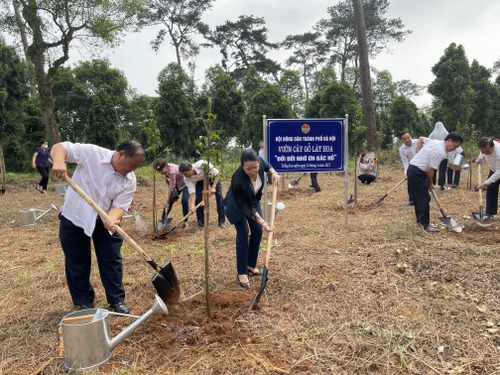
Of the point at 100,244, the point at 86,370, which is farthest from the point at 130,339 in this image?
the point at 100,244

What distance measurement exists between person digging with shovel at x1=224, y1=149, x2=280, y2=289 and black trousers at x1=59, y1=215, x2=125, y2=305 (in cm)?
117

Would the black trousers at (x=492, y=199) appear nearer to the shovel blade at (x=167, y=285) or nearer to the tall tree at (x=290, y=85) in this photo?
the shovel blade at (x=167, y=285)

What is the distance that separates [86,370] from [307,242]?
382 cm

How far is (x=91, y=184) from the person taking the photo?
338cm

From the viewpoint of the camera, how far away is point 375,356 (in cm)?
276

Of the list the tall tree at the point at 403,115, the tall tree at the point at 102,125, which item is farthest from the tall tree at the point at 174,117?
the tall tree at the point at 403,115

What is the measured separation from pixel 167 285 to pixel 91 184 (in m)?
1.10

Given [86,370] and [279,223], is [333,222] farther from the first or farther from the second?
[86,370]

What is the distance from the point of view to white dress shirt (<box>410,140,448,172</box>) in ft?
18.8

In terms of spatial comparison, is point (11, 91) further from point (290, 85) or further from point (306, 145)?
point (290, 85)

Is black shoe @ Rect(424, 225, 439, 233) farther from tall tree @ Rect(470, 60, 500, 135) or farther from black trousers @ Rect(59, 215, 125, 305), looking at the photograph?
tall tree @ Rect(470, 60, 500, 135)

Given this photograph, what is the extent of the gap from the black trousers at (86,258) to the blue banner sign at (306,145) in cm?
358

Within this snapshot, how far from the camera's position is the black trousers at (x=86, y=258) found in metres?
3.42

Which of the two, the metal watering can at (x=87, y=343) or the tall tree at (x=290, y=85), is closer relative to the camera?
the metal watering can at (x=87, y=343)
